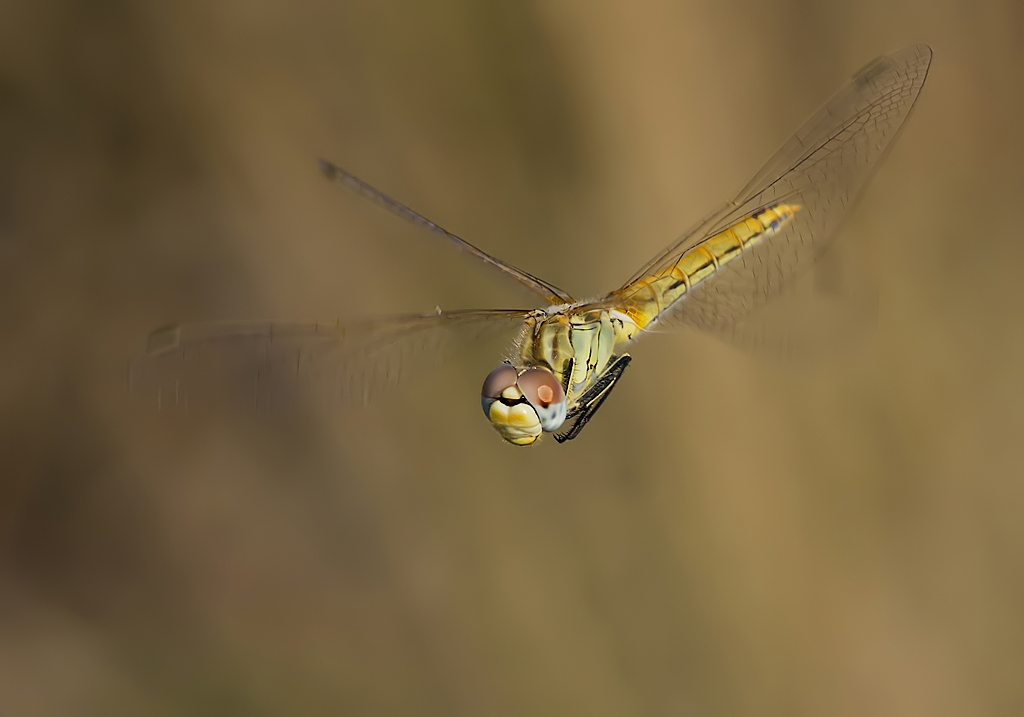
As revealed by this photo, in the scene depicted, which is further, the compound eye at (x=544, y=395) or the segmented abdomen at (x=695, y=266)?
the segmented abdomen at (x=695, y=266)

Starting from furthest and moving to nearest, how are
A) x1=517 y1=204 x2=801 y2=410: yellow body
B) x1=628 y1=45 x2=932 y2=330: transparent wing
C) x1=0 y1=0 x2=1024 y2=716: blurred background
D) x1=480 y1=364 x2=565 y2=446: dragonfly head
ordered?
x1=0 y1=0 x2=1024 y2=716: blurred background, x1=628 y1=45 x2=932 y2=330: transparent wing, x1=517 y1=204 x2=801 y2=410: yellow body, x1=480 y1=364 x2=565 y2=446: dragonfly head

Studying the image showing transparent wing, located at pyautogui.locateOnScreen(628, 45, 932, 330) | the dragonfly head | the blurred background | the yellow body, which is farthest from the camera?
the blurred background

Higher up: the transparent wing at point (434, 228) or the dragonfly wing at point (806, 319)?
the transparent wing at point (434, 228)

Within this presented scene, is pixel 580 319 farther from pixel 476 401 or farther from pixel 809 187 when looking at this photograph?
pixel 476 401

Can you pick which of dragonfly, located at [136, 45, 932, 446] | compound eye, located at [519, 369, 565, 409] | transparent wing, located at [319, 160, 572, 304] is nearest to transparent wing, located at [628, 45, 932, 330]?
dragonfly, located at [136, 45, 932, 446]

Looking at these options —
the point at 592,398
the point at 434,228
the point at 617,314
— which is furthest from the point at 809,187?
the point at 434,228

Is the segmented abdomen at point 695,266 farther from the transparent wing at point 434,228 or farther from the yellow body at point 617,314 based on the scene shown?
the transparent wing at point 434,228

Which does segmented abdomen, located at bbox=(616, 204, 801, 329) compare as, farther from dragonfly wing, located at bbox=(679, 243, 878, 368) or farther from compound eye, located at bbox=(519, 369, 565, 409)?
compound eye, located at bbox=(519, 369, 565, 409)

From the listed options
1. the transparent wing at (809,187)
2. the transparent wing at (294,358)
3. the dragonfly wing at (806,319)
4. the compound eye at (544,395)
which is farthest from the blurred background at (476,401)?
the compound eye at (544,395)
